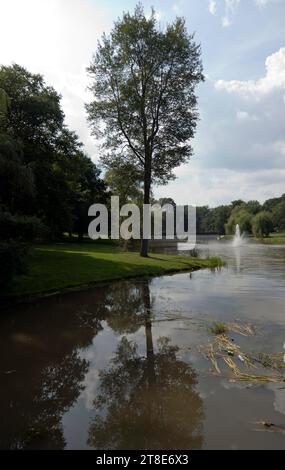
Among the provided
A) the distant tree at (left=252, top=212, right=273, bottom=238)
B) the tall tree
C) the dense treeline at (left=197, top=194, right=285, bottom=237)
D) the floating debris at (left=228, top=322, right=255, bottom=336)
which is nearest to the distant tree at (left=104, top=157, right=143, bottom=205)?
the tall tree

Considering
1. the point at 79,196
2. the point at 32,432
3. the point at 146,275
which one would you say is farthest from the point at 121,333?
the point at 79,196

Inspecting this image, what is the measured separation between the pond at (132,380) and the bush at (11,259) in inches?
57.9

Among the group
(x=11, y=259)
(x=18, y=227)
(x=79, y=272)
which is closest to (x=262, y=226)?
(x=79, y=272)

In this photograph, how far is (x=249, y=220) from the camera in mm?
109062

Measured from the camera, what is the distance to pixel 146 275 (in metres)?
24.8

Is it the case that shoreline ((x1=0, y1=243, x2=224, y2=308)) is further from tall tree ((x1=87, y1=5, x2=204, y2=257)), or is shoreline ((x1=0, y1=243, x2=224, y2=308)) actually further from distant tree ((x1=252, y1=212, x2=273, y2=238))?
distant tree ((x1=252, y1=212, x2=273, y2=238))

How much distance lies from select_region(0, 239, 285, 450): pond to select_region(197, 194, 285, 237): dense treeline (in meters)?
88.1

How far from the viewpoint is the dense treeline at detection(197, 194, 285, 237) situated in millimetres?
100125

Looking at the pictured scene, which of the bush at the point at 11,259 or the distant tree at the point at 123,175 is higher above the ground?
the distant tree at the point at 123,175

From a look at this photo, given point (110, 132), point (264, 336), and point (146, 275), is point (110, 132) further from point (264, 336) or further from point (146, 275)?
point (264, 336)

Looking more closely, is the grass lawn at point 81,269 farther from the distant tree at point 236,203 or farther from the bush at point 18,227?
the distant tree at point 236,203

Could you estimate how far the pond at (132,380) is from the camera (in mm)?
5859

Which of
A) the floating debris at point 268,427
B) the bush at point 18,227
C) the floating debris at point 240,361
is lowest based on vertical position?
the floating debris at point 268,427

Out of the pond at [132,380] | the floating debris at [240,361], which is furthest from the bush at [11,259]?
the floating debris at [240,361]
